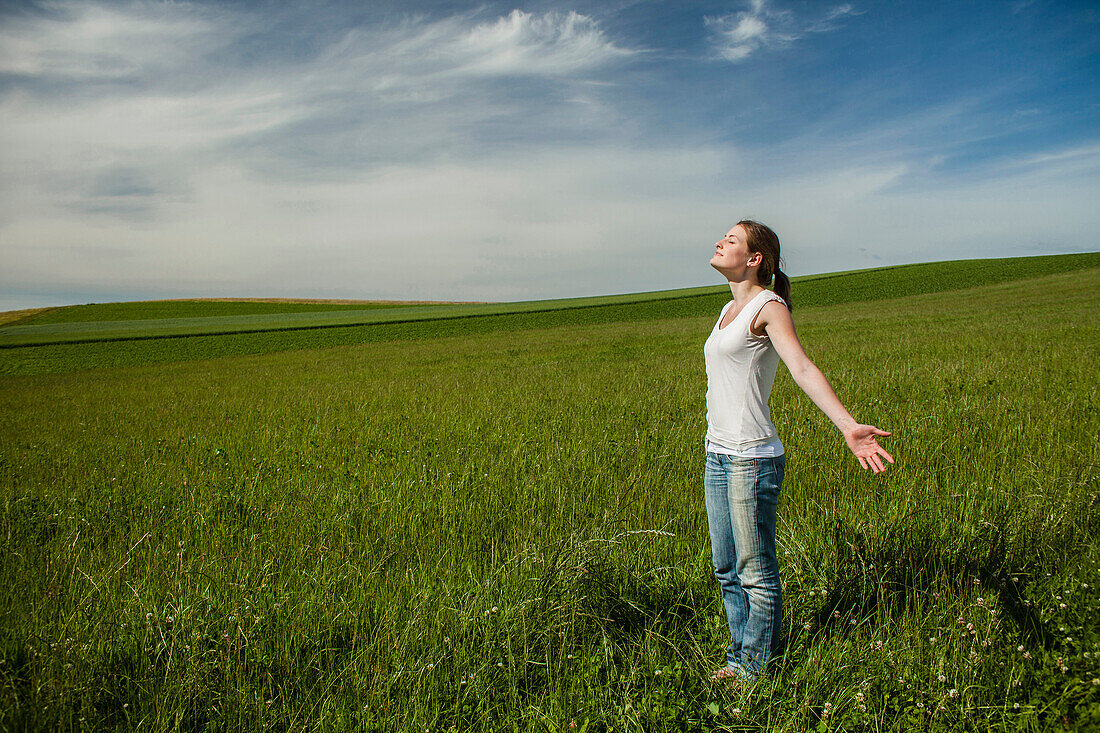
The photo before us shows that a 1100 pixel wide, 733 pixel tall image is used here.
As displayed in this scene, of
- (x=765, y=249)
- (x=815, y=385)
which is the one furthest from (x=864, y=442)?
(x=765, y=249)

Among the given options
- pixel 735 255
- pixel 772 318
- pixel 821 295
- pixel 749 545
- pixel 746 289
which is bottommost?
pixel 749 545

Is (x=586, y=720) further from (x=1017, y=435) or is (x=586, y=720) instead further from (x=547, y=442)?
(x=1017, y=435)

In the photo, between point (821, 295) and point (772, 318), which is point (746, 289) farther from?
point (821, 295)

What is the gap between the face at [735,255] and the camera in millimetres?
2697

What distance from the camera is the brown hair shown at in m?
2.69

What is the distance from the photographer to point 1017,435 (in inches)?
237

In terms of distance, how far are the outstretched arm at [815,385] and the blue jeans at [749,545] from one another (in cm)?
33

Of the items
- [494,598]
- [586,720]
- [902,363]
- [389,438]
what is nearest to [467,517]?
[494,598]

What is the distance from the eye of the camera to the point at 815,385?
8.00 ft

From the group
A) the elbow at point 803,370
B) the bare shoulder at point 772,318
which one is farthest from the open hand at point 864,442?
the bare shoulder at point 772,318

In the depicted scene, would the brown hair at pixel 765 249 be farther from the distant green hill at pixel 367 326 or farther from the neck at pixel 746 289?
the distant green hill at pixel 367 326

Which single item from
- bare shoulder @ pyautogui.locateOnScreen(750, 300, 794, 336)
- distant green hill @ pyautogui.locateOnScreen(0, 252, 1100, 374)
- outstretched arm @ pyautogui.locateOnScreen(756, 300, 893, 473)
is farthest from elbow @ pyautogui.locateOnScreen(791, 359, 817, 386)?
distant green hill @ pyautogui.locateOnScreen(0, 252, 1100, 374)

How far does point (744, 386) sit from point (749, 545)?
2.38 ft

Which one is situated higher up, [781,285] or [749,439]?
[781,285]
